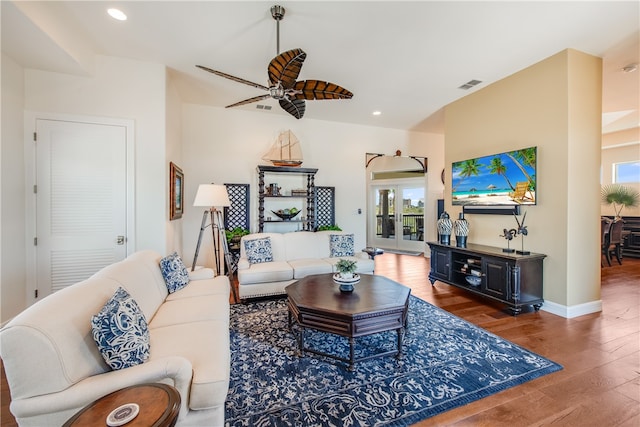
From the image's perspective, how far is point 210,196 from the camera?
375cm

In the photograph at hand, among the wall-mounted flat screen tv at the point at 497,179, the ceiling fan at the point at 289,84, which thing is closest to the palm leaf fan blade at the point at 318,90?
the ceiling fan at the point at 289,84

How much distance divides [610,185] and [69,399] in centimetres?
1011

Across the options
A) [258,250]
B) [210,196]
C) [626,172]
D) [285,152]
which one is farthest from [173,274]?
[626,172]

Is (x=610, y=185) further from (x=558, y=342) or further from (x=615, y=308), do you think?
(x=558, y=342)

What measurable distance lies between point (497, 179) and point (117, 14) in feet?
15.9

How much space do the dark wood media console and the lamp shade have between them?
3.47 meters

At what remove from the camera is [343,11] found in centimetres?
250

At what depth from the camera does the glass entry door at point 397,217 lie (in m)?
7.79

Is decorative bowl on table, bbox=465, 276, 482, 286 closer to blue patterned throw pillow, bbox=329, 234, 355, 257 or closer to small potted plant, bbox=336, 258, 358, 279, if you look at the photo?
blue patterned throw pillow, bbox=329, 234, 355, 257

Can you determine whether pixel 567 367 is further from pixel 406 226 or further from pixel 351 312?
pixel 406 226

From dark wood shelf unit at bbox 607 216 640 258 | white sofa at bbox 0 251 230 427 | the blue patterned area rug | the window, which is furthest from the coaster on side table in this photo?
the window

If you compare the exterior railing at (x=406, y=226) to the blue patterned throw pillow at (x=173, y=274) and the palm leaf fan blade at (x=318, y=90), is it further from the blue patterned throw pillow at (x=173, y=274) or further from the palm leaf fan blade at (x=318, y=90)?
the blue patterned throw pillow at (x=173, y=274)

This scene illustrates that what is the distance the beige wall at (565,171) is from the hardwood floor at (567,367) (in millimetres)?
389

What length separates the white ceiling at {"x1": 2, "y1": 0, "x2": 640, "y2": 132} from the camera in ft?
7.97
